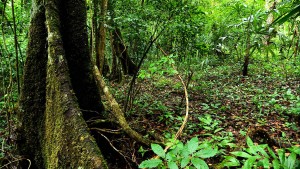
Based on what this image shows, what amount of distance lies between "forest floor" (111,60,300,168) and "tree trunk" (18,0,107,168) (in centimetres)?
130

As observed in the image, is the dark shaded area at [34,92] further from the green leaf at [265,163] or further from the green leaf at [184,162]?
the green leaf at [265,163]

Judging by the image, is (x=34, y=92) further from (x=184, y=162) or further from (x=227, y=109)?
(x=227, y=109)

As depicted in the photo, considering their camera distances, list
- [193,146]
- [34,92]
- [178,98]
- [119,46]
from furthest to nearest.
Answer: [119,46] → [178,98] → [34,92] → [193,146]

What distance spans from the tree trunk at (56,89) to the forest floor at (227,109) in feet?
4.26

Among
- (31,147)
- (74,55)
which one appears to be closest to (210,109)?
(74,55)

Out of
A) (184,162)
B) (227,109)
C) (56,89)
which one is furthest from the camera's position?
(227,109)

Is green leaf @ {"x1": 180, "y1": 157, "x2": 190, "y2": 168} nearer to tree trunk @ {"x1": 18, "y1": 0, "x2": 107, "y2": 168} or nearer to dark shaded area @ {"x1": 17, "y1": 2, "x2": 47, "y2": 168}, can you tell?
tree trunk @ {"x1": 18, "y1": 0, "x2": 107, "y2": 168}

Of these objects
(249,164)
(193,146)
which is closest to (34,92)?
(193,146)

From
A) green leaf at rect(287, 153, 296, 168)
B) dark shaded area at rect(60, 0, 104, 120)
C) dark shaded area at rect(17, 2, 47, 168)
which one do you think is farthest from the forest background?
dark shaded area at rect(60, 0, 104, 120)

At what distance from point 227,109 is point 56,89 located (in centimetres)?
403

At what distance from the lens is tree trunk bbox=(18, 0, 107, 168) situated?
6.15 feet

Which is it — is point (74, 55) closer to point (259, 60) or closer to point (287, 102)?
point (287, 102)

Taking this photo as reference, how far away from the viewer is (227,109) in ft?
16.6

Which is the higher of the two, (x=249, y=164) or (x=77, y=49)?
(x=77, y=49)
